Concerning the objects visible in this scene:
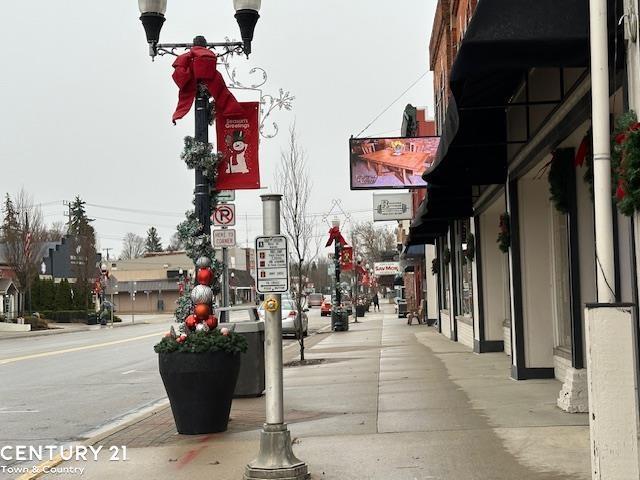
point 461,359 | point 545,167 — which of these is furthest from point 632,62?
point 461,359

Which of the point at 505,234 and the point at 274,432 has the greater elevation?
the point at 505,234

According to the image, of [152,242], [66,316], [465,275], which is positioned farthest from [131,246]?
[465,275]

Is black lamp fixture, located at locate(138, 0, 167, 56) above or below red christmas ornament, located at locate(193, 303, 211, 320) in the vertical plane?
above

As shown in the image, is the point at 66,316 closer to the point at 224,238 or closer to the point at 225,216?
the point at 225,216

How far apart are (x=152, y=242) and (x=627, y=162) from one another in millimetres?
158576

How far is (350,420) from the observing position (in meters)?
10.1

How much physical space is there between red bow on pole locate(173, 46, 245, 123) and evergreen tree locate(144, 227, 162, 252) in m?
151

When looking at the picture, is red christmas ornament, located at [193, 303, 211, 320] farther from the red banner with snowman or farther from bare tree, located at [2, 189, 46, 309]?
bare tree, located at [2, 189, 46, 309]

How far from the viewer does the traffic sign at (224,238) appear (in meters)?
18.8

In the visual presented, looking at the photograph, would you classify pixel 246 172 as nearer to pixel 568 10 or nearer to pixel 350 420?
pixel 350 420

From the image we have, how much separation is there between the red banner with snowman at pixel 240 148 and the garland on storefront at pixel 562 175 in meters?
3.83

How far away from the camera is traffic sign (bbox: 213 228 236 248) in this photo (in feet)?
61.8

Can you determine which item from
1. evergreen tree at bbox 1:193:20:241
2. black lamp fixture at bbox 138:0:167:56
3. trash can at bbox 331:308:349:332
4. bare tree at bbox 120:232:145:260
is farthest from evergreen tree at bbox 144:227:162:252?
black lamp fixture at bbox 138:0:167:56

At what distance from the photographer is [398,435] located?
8891 mm
